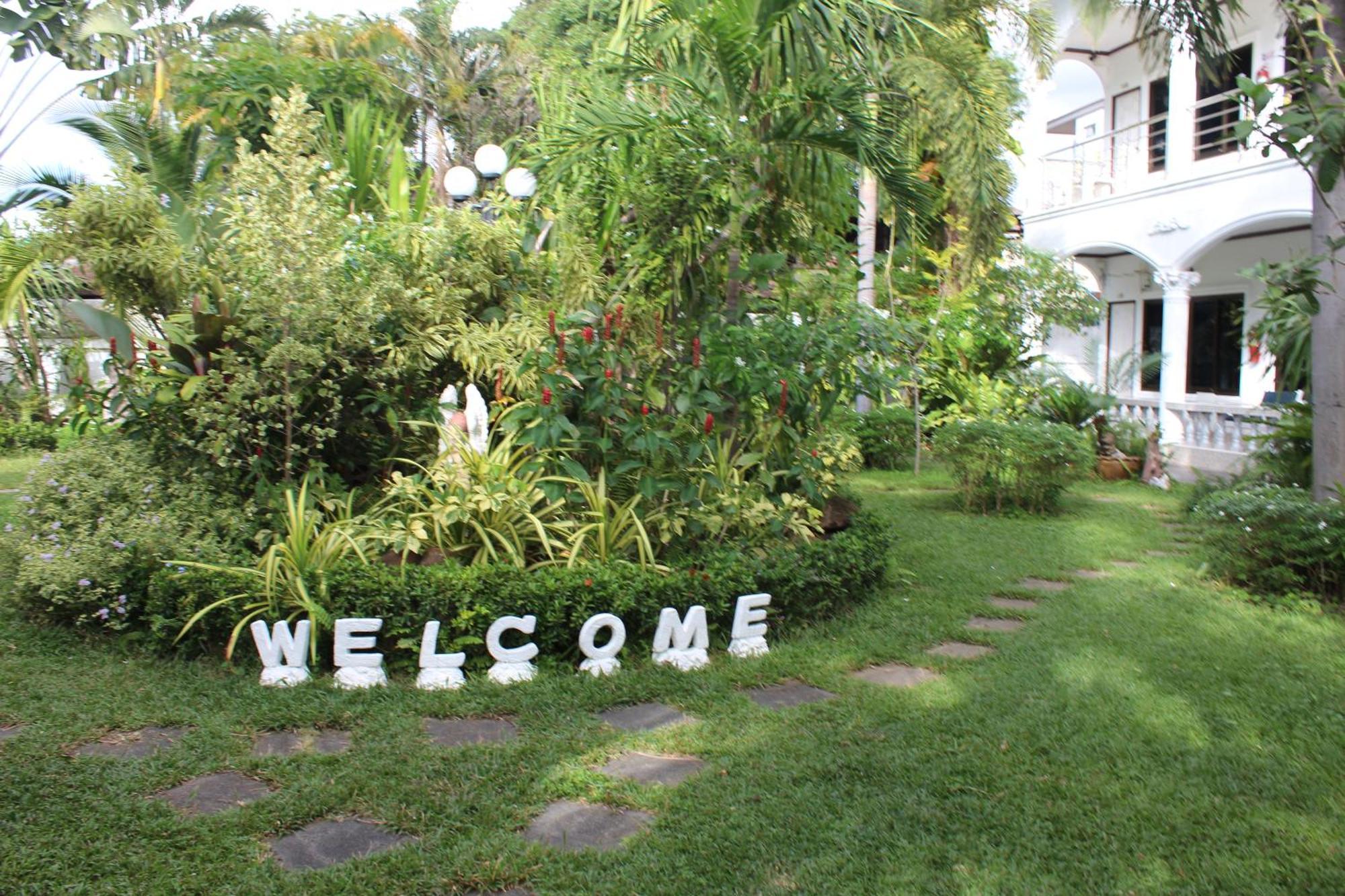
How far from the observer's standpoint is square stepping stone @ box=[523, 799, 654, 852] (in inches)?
128

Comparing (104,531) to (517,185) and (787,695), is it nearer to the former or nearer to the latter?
(787,695)

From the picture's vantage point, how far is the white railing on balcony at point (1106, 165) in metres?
15.2

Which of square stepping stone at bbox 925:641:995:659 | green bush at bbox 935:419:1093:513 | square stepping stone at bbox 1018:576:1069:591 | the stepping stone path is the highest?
green bush at bbox 935:419:1093:513

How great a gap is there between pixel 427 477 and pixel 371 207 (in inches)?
153

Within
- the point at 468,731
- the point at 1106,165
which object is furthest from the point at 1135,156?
the point at 468,731

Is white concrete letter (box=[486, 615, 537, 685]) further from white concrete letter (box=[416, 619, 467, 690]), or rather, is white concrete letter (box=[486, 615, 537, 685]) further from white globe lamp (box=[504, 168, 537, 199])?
white globe lamp (box=[504, 168, 537, 199])

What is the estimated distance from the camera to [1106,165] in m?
17.0

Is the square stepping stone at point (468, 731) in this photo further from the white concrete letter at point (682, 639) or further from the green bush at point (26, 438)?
the green bush at point (26, 438)

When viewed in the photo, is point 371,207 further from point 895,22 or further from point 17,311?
point 17,311

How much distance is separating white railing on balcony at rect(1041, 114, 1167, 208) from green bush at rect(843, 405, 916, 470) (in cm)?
506

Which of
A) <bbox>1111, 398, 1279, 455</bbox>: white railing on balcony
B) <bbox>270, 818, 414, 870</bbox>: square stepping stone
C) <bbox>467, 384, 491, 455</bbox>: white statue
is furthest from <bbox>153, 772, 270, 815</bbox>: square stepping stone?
<bbox>1111, 398, 1279, 455</bbox>: white railing on balcony

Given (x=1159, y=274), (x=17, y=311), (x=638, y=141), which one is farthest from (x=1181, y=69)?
(x=17, y=311)

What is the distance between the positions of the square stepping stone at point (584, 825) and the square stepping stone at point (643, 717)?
28.5 inches

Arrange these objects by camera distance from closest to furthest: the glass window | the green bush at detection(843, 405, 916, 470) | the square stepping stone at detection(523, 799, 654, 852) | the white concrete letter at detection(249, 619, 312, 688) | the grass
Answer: the grass < the square stepping stone at detection(523, 799, 654, 852) < the white concrete letter at detection(249, 619, 312, 688) < the green bush at detection(843, 405, 916, 470) < the glass window
